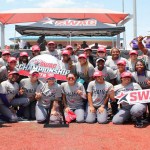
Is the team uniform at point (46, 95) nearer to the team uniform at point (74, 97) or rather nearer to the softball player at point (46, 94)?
the softball player at point (46, 94)

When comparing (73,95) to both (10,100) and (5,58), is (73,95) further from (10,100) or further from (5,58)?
(5,58)

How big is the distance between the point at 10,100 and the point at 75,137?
262 centimetres

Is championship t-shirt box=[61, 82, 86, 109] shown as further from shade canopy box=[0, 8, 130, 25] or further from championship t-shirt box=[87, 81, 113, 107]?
shade canopy box=[0, 8, 130, 25]

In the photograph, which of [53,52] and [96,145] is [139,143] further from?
[53,52]

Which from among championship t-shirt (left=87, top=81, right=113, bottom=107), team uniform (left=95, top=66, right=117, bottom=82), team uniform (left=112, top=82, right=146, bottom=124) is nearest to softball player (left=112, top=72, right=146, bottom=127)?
team uniform (left=112, top=82, right=146, bottom=124)

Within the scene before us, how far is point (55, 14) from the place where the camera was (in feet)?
70.2

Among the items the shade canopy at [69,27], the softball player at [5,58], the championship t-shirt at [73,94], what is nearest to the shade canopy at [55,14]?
the shade canopy at [69,27]

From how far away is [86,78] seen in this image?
952 centimetres

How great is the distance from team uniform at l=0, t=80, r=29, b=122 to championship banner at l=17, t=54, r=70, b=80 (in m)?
0.71

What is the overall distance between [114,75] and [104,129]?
178 centimetres

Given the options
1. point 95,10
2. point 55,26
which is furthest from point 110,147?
point 95,10

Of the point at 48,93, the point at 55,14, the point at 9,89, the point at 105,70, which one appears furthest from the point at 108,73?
the point at 55,14

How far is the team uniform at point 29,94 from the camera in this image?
934cm

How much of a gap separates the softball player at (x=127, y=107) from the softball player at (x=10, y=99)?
2298 mm
